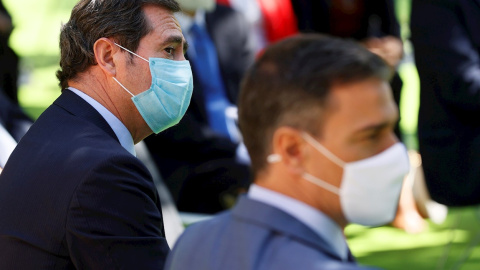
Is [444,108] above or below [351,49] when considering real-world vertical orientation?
below

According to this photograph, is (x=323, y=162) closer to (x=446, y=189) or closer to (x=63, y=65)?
(x=63, y=65)

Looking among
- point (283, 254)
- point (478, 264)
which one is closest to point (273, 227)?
point (283, 254)

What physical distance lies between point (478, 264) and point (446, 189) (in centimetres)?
102

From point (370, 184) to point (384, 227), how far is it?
14.2 feet

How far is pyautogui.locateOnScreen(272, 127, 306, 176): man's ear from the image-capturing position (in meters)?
1.69

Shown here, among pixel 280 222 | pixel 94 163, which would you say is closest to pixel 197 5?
pixel 94 163

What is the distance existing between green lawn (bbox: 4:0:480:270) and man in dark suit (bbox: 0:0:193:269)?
62 cm

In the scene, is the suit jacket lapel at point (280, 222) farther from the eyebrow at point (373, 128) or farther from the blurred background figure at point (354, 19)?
the blurred background figure at point (354, 19)

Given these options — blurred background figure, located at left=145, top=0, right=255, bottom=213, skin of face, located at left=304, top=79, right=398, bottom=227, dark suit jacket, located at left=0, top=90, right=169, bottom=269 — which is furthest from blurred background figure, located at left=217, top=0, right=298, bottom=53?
skin of face, located at left=304, top=79, right=398, bottom=227

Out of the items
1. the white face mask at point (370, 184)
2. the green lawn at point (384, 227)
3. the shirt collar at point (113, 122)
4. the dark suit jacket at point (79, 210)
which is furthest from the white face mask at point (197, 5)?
the white face mask at point (370, 184)

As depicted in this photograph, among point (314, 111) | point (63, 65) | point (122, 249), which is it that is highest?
point (314, 111)

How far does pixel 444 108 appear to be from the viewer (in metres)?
4.37

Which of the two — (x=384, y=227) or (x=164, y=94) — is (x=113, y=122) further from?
(x=384, y=227)

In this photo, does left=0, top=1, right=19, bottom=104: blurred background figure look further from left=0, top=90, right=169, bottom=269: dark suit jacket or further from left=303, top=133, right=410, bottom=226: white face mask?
left=303, top=133, right=410, bottom=226: white face mask
